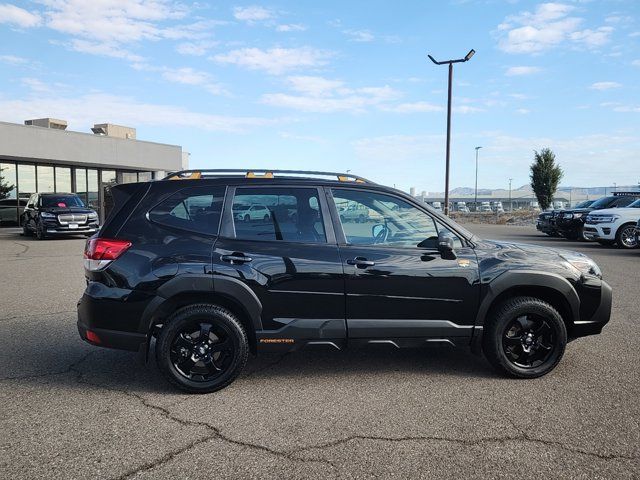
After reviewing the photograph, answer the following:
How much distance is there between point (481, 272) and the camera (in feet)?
15.0

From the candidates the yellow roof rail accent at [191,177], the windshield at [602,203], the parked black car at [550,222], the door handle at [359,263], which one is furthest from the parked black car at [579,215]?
the yellow roof rail accent at [191,177]

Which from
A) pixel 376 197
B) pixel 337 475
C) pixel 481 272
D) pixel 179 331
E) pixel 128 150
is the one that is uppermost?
pixel 128 150

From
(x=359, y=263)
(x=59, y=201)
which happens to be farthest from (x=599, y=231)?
(x=59, y=201)

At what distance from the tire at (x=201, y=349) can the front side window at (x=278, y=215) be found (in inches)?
27.7

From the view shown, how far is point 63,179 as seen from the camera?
29.6 metres

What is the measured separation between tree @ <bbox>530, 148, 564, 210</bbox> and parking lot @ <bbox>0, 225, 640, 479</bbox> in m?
41.4

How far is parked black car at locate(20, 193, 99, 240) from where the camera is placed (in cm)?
1961

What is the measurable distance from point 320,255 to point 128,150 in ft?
96.6

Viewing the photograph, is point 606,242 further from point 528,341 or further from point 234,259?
point 234,259

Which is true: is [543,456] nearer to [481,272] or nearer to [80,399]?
[481,272]

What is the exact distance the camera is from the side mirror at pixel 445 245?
14.5ft

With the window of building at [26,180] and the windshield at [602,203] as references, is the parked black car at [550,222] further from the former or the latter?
the window of building at [26,180]

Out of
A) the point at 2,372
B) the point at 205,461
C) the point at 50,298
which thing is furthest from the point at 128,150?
the point at 205,461

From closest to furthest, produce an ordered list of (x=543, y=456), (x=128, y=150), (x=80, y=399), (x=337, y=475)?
1. (x=337, y=475)
2. (x=543, y=456)
3. (x=80, y=399)
4. (x=128, y=150)
